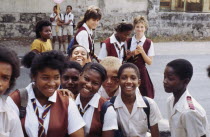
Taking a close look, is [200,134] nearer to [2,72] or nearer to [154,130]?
[154,130]

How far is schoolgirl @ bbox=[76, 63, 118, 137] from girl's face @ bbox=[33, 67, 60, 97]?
1.28ft

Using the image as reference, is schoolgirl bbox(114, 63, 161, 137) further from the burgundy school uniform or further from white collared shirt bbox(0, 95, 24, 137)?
the burgundy school uniform

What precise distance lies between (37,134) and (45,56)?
1.85ft

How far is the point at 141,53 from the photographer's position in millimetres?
5125

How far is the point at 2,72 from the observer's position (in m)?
2.14

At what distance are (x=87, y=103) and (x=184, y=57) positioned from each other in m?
9.58

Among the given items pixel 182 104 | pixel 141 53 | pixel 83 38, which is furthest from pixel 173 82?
pixel 83 38

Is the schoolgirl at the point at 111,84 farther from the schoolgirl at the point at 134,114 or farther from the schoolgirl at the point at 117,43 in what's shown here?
the schoolgirl at the point at 117,43

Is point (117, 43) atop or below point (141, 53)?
atop

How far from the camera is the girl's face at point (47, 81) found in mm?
2459

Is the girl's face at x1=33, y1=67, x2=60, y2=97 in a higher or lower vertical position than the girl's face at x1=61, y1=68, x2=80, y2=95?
higher

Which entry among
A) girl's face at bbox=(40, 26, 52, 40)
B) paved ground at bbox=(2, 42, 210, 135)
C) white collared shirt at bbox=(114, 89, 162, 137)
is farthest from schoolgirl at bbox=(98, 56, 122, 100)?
girl's face at bbox=(40, 26, 52, 40)

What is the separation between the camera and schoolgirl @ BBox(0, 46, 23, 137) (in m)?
2.09

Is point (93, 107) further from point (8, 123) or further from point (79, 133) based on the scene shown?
point (8, 123)
